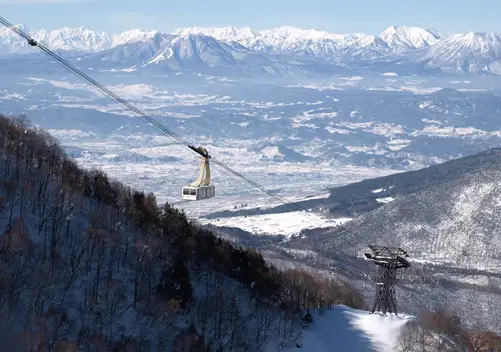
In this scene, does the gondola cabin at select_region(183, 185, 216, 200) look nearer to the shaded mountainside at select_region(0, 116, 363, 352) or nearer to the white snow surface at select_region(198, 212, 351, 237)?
the shaded mountainside at select_region(0, 116, 363, 352)

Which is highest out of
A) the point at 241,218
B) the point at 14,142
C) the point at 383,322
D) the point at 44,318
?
the point at 14,142

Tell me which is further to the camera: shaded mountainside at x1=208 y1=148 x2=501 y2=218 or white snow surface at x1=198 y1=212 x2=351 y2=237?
white snow surface at x1=198 y1=212 x2=351 y2=237

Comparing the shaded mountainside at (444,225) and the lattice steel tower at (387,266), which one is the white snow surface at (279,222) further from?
the lattice steel tower at (387,266)

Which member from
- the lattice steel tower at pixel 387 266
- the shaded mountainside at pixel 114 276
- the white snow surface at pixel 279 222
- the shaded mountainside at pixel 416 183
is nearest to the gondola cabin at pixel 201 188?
the shaded mountainside at pixel 114 276

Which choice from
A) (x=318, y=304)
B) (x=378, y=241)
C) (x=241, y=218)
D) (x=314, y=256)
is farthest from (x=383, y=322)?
(x=241, y=218)

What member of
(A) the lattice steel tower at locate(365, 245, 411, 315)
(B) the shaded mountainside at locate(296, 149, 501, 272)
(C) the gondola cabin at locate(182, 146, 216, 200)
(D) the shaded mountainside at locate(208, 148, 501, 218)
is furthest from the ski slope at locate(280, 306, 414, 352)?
(D) the shaded mountainside at locate(208, 148, 501, 218)

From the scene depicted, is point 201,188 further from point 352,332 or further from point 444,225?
point 444,225

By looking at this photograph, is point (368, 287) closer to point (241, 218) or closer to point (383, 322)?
point (383, 322)
